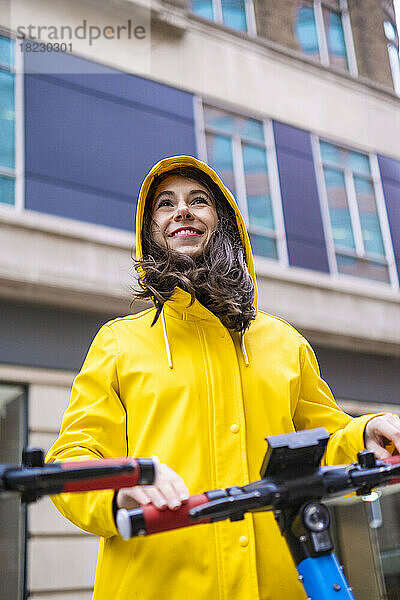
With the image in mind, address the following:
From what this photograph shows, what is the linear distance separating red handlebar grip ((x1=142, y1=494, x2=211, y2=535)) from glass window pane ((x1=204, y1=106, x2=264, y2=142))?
8508mm

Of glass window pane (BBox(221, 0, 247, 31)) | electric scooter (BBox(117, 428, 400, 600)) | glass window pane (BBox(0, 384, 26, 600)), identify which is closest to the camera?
electric scooter (BBox(117, 428, 400, 600))

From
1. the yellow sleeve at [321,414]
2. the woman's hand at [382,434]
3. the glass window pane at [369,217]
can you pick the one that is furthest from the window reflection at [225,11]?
the woman's hand at [382,434]

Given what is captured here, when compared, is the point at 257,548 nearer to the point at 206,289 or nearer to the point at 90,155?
the point at 206,289

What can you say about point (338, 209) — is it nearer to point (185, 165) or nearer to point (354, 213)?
point (354, 213)

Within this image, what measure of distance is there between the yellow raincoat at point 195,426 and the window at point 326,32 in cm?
954

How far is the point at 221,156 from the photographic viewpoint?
9.38 metres

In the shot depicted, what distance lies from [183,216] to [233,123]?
24.3ft

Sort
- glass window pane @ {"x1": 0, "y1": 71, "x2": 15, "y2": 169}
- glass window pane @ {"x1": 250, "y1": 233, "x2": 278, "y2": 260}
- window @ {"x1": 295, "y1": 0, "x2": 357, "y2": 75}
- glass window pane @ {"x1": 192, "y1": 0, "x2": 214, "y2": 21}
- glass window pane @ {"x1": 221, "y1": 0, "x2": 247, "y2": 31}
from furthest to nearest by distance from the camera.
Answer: window @ {"x1": 295, "y1": 0, "x2": 357, "y2": 75}
glass window pane @ {"x1": 221, "y1": 0, "x2": 247, "y2": 31}
glass window pane @ {"x1": 192, "y1": 0, "x2": 214, "y2": 21}
glass window pane @ {"x1": 250, "y1": 233, "x2": 278, "y2": 260}
glass window pane @ {"x1": 0, "y1": 71, "x2": 15, "y2": 169}

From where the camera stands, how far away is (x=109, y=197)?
8.16 meters

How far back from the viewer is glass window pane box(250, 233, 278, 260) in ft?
30.3

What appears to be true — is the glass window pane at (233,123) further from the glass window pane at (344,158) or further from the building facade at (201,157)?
the glass window pane at (344,158)

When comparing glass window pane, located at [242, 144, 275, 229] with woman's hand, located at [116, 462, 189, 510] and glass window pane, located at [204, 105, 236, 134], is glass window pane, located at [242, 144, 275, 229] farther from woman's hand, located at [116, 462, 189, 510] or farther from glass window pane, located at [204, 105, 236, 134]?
woman's hand, located at [116, 462, 189, 510]

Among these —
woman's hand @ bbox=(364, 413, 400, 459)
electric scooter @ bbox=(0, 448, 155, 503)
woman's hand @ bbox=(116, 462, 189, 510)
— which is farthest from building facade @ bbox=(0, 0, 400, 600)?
electric scooter @ bbox=(0, 448, 155, 503)

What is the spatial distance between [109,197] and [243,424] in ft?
21.0
